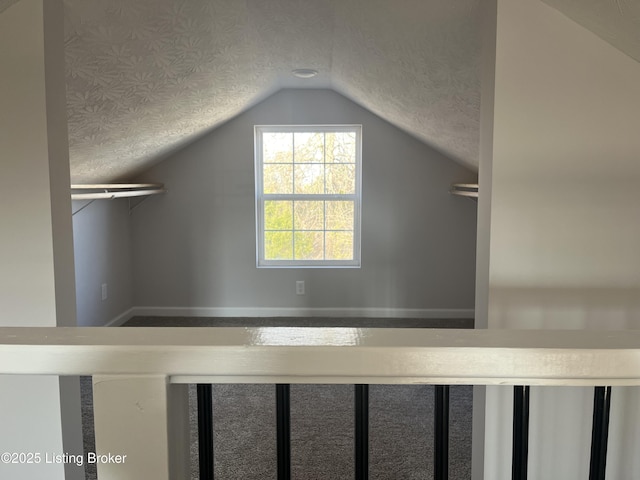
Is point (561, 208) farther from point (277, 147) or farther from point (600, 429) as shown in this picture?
point (277, 147)

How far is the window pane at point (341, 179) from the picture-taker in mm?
4223

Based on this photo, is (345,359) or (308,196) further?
(308,196)

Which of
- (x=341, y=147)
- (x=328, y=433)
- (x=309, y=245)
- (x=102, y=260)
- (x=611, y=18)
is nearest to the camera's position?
(x=611, y=18)

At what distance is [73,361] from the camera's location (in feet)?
1.84

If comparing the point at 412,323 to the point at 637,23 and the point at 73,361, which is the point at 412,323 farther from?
the point at 73,361

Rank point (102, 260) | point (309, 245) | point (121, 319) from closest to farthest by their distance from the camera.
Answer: point (102, 260), point (121, 319), point (309, 245)

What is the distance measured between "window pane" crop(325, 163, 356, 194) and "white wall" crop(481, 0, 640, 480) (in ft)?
9.13

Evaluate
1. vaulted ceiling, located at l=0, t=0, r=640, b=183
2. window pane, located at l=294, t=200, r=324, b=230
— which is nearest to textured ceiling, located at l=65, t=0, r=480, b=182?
vaulted ceiling, located at l=0, t=0, r=640, b=183

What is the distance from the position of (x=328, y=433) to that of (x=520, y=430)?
1891mm

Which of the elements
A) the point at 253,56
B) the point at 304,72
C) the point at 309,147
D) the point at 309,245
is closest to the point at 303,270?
the point at 309,245

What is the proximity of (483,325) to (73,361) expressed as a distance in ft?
4.22

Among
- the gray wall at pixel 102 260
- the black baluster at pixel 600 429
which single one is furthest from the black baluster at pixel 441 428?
the gray wall at pixel 102 260

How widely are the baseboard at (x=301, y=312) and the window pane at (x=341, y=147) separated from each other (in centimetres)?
131

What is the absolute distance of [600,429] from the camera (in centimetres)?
59
